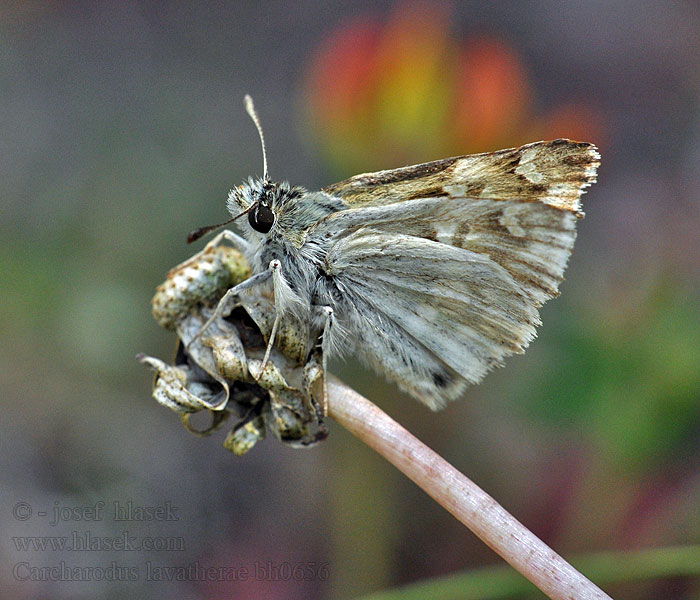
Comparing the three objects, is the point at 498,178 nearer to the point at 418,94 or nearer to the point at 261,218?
the point at 261,218

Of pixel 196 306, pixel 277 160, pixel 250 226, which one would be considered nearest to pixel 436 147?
pixel 250 226

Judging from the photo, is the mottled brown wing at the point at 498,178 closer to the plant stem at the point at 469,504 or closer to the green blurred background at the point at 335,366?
the plant stem at the point at 469,504

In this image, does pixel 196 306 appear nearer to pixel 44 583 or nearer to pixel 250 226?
pixel 250 226

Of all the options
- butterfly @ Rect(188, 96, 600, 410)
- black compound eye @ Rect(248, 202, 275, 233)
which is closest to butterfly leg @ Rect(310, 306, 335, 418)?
butterfly @ Rect(188, 96, 600, 410)

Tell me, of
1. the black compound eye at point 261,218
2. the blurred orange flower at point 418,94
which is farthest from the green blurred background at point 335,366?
the black compound eye at point 261,218

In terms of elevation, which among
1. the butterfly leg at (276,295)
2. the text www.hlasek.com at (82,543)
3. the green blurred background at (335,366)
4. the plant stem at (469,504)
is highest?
the butterfly leg at (276,295)

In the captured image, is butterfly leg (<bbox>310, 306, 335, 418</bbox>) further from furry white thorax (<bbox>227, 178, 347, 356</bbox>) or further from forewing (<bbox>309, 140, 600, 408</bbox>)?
forewing (<bbox>309, 140, 600, 408</bbox>)

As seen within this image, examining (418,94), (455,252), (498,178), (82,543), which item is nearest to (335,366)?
(455,252)
